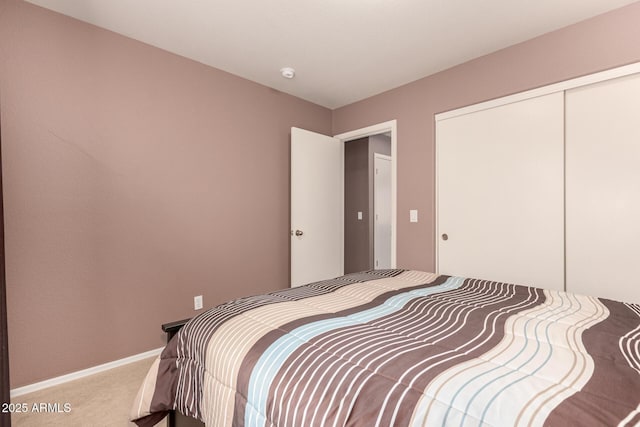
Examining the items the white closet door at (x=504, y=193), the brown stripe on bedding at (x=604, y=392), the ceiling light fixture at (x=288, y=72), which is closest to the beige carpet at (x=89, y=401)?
the brown stripe on bedding at (x=604, y=392)

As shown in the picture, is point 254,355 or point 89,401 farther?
point 89,401

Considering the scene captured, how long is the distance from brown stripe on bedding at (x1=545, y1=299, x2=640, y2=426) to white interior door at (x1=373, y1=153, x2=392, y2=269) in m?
3.46

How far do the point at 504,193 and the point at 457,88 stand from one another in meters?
1.01

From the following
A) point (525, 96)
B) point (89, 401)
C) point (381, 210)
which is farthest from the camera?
point (381, 210)

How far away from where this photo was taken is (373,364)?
0.80 meters

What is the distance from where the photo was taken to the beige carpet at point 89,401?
5.34 ft

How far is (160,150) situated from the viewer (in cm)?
240

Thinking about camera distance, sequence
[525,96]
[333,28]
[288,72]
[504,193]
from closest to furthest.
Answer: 1. [333,28]
2. [525,96]
3. [504,193]
4. [288,72]

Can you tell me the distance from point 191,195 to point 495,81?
8.81 feet

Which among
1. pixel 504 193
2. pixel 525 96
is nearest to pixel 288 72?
pixel 525 96

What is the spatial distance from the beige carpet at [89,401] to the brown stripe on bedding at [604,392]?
6.09 feet

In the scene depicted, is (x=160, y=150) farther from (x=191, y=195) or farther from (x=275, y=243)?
(x=275, y=243)

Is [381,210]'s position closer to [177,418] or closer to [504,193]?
[504,193]

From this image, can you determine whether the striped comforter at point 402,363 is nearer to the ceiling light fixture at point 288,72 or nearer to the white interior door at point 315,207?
the white interior door at point 315,207
